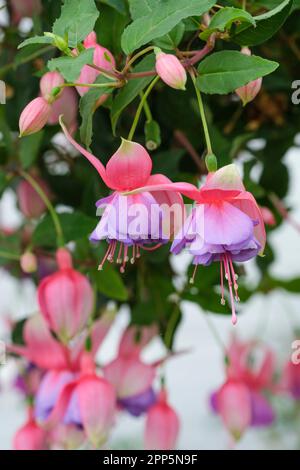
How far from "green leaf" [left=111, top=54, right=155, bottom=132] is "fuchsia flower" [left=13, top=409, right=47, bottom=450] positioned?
40cm

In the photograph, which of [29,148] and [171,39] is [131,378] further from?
[171,39]

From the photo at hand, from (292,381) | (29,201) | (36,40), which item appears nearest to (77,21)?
(36,40)

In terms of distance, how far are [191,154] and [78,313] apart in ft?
0.67

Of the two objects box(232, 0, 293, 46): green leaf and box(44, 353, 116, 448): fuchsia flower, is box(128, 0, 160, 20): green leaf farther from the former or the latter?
box(44, 353, 116, 448): fuchsia flower

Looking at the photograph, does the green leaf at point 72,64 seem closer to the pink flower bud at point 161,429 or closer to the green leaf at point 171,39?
the green leaf at point 171,39

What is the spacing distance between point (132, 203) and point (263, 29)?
0.13 m

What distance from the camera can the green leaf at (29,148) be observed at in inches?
29.0

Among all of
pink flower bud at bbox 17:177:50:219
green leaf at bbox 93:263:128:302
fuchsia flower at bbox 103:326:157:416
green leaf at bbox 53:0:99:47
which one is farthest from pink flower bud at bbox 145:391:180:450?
green leaf at bbox 53:0:99:47

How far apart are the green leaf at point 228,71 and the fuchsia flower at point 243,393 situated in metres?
0.42

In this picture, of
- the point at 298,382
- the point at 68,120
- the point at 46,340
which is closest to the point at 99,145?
the point at 68,120

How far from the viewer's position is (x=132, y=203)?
0.48m

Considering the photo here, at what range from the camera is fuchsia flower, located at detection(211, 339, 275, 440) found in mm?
806

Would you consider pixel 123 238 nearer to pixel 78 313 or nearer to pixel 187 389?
pixel 78 313

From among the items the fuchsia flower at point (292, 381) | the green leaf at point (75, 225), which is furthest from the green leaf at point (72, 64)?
the fuchsia flower at point (292, 381)
